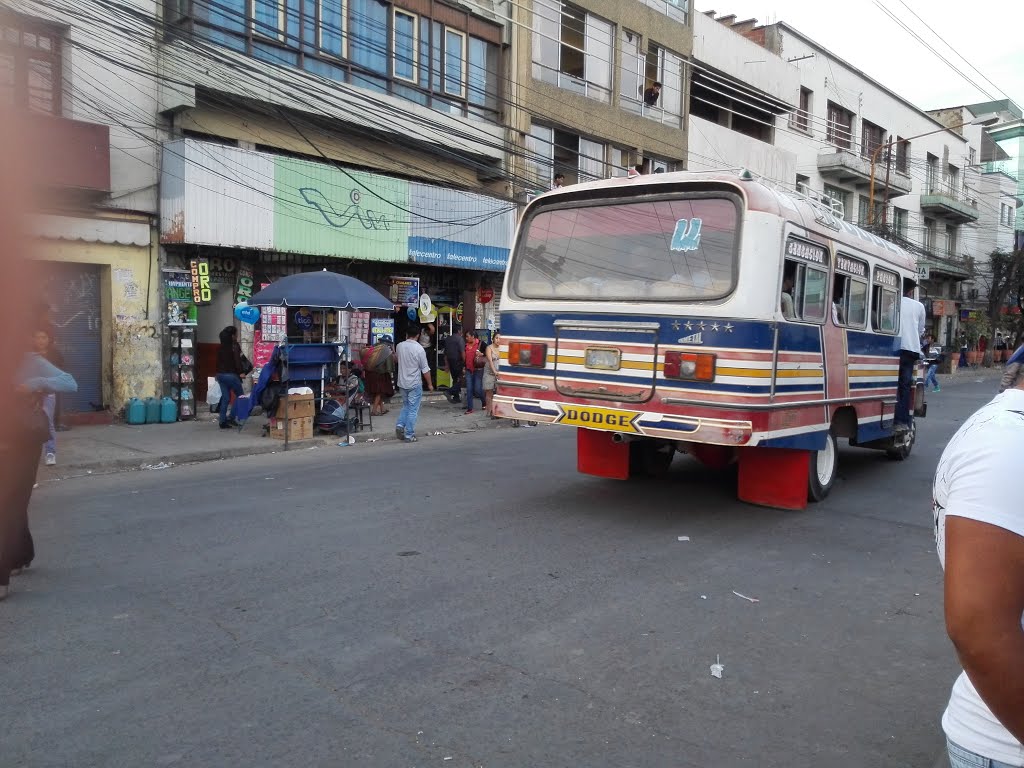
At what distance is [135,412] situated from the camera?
14.0 metres

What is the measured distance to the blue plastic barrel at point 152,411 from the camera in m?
14.2

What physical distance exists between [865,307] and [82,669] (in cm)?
816

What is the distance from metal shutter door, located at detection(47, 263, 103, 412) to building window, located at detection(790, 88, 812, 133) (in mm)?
28286

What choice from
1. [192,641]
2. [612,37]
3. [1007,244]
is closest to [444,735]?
[192,641]

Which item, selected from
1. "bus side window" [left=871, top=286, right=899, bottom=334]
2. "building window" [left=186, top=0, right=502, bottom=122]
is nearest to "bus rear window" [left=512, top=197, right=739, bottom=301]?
"bus side window" [left=871, top=286, right=899, bottom=334]

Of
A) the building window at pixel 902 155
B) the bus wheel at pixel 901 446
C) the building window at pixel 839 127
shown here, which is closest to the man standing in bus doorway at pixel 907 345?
the bus wheel at pixel 901 446

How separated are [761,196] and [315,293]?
7874 mm

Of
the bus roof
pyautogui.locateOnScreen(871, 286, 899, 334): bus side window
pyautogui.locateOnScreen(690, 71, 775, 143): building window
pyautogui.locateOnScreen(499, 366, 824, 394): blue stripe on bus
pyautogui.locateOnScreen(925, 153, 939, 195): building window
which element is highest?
pyautogui.locateOnScreen(925, 153, 939, 195): building window

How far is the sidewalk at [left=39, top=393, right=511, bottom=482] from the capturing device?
10.7m

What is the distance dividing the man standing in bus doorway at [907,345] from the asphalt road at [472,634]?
3058 mm

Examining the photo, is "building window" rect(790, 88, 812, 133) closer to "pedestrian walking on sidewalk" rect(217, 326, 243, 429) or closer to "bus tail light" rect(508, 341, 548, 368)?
"pedestrian walking on sidewalk" rect(217, 326, 243, 429)

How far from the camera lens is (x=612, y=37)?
24562 mm

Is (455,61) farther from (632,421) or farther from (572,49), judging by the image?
(632,421)

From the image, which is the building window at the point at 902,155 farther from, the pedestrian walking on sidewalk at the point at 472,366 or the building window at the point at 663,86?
the pedestrian walking on sidewalk at the point at 472,366
